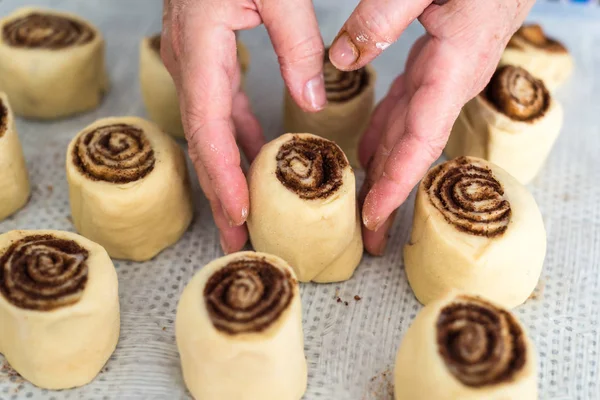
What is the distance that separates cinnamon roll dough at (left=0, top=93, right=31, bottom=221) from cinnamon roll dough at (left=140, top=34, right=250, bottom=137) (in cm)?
51

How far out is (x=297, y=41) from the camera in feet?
6.53

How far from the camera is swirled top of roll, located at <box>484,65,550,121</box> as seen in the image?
241cm

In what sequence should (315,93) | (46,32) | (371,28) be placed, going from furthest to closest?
(46,32)
(315,93)
(371,28)

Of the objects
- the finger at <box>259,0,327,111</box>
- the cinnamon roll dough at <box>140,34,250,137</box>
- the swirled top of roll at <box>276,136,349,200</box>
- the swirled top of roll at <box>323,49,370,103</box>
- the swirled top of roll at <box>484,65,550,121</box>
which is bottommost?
the cinnamon roll dough at <box>140,34,250,137</box>

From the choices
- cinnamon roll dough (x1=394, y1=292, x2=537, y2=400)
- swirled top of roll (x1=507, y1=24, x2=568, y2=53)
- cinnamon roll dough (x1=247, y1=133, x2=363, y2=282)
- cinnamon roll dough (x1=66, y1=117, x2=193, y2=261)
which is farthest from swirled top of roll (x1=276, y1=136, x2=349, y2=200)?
swirled top of roll (x1=507, y1=24, x2=568, y2=53)

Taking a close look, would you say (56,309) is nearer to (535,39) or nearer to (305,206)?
(305,206)

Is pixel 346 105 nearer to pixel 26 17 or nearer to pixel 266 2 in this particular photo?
pixel 266 2

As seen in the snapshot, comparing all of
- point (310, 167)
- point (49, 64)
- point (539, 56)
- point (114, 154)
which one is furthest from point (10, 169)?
point (539, 56)

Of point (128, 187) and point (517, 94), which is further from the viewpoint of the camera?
point (517, 94)

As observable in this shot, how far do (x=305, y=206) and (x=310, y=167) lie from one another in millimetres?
142

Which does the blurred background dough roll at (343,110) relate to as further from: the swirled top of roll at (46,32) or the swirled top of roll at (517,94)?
the swirled top of roll at (46,32)

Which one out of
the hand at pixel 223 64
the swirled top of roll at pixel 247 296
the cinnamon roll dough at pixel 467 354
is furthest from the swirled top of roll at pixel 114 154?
the cinnamon roll dough at pixel 467 354

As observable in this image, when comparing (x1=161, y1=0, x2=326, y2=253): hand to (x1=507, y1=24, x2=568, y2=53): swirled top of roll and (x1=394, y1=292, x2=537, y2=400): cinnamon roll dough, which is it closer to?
(x1=394, y1=292, x2=537, y2=400): cinnamon roll dough

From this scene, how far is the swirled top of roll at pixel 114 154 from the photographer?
2111mm
